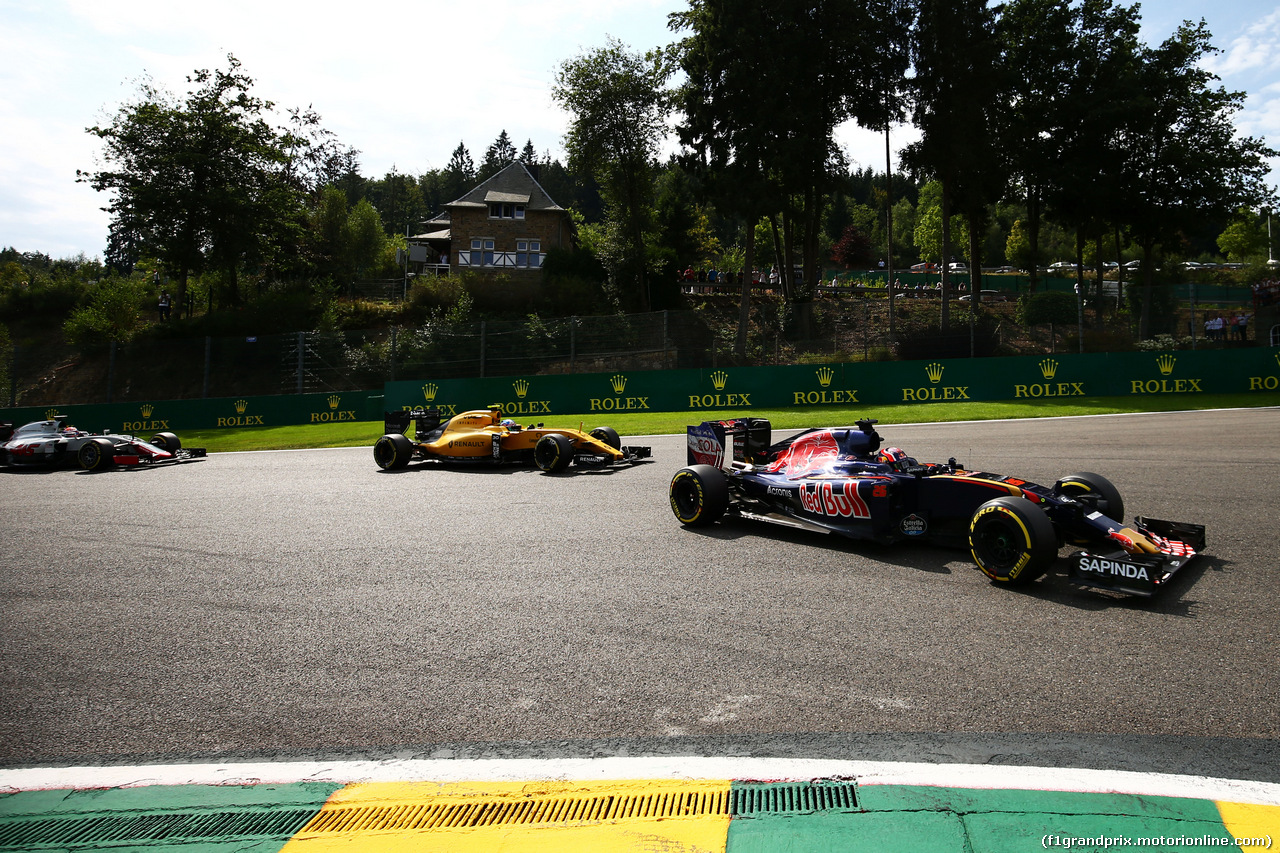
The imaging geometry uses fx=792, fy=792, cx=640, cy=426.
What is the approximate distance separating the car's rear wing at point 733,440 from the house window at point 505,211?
48.4 metres

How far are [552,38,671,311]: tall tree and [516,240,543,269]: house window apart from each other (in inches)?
280

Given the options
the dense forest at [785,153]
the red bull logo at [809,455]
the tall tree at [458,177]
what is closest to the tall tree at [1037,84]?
the dense forest at [785,153]

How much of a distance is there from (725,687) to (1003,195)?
3940 cm

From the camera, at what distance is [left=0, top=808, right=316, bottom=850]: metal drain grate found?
298cm

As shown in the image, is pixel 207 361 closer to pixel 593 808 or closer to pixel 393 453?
pixel 393 453

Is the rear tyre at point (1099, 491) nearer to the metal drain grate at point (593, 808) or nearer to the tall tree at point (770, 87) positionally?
the metal drain grate at point (593, 808)

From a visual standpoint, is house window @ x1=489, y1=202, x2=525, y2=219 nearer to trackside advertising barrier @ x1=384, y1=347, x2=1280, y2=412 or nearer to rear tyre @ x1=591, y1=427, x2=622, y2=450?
trackside advertising barrier @ x1=384, y1=347, x2=1280, y2=412

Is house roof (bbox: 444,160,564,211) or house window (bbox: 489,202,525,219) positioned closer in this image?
house roof (bbox: 444,160,564,211)

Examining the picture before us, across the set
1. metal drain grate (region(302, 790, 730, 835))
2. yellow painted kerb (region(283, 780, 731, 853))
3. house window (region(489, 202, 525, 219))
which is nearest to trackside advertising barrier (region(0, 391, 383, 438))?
yellow painted kerb (region(283, 780, 731, 853))

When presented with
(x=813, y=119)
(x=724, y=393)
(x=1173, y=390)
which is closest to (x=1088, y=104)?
(x=813, y=119)

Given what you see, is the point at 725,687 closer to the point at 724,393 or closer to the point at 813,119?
the point at 724,393

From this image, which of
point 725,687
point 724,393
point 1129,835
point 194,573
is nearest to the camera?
point 1129,835

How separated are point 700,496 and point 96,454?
14.3 m

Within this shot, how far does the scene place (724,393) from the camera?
25.1 m
